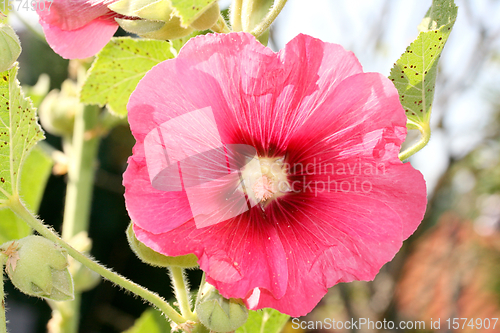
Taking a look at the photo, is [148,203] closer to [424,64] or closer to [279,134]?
[279,134]

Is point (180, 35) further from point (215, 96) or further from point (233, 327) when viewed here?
point (233, 327)

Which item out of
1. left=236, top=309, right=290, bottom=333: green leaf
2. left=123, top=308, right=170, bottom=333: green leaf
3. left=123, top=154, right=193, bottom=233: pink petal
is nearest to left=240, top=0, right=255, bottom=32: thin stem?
left=123, top=154, right=193, bottom=233: pink petal

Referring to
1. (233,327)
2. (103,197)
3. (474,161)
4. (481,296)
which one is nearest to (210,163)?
(233,327)

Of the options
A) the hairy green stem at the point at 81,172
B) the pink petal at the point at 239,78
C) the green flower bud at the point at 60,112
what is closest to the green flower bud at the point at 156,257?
the pink petal at the point at 239,78

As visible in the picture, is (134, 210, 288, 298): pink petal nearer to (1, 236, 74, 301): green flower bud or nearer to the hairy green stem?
(1, 236, 74, 301): green flower bud

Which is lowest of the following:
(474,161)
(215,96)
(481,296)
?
(481,296)

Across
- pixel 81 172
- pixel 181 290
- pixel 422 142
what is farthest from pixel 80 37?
pixel 81 172
